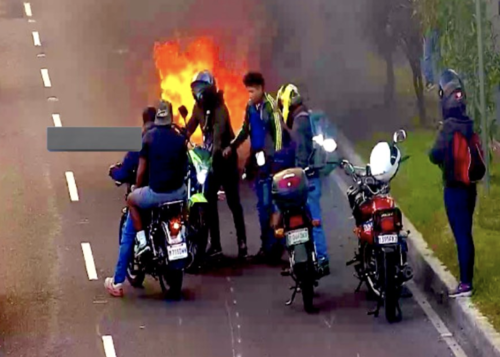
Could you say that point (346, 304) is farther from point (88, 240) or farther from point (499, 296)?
point (88, 240)

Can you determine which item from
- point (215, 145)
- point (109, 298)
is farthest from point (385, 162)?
point (109, 298)

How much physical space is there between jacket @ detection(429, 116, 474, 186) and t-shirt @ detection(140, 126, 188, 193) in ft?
7.41

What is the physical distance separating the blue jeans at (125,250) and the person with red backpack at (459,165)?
282 centimetres

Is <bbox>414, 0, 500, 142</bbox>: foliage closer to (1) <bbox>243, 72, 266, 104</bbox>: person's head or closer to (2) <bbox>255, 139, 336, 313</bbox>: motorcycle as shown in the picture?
(1) <bbox>243, 72, 266, 104</bbox>: person's head

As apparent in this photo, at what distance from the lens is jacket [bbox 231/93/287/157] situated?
41.7 ft

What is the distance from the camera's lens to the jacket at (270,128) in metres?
12.7

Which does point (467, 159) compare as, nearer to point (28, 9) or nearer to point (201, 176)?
point (201, 176)

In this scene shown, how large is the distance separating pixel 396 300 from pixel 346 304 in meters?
0.71

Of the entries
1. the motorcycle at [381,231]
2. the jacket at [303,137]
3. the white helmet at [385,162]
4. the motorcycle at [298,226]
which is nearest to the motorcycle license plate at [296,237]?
the motorcycle at [298,226]

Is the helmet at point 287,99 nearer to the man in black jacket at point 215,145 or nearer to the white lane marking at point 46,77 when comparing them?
the man in black jacket at point 215,145

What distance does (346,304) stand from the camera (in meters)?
11.7

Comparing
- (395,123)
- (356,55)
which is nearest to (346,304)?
(395,123)

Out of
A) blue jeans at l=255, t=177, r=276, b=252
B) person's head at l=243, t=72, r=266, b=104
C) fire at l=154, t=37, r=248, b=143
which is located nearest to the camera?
person's head at l=243, t=72, r=266, b=104

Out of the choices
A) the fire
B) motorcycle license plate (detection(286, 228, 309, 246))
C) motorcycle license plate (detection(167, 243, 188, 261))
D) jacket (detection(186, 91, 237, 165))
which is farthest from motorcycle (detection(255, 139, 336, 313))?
the fire
